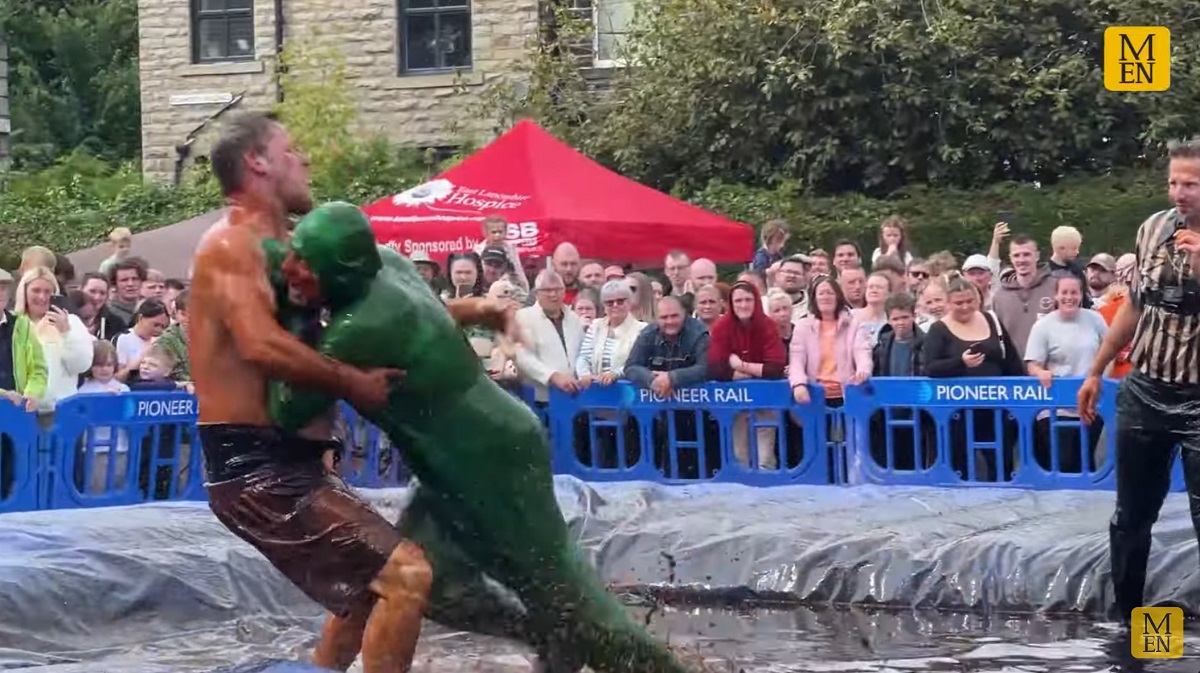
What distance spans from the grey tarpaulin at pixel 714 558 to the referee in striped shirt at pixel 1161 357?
97cm

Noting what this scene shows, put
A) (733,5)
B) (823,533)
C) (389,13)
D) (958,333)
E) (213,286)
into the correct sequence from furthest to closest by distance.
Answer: (389,13) → (733,5) → (958,333) → (823,533) → (213,286)

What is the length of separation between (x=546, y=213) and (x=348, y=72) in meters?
10.1

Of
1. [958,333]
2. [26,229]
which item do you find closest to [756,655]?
[958,333]

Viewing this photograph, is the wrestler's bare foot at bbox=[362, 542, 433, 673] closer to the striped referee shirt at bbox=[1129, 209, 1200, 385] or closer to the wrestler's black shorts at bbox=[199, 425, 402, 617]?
the wrestler's black shorts at bbox=[199, 425, 402, 617]

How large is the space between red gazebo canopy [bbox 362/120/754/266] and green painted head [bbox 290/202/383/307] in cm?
982

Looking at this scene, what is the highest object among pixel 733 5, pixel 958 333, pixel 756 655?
pixel 733 5

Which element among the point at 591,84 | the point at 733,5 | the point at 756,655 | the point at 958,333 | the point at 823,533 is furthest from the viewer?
the point at 591,84

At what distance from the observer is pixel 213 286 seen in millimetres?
5422

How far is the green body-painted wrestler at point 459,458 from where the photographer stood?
5.31 m

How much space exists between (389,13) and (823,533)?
16.8 metres

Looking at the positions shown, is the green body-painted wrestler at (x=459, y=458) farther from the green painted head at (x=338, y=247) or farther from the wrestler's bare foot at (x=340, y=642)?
the wrestler's bare foot at (x=340, y=642)

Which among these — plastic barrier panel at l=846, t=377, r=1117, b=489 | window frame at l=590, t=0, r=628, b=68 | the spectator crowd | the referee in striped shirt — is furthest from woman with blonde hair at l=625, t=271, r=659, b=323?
window frame at l=590, t=0, r=628, b=68

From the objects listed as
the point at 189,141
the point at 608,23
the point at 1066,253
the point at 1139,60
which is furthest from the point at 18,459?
the point at 189,141

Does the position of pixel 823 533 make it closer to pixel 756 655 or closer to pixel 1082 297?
pixel 756 655
